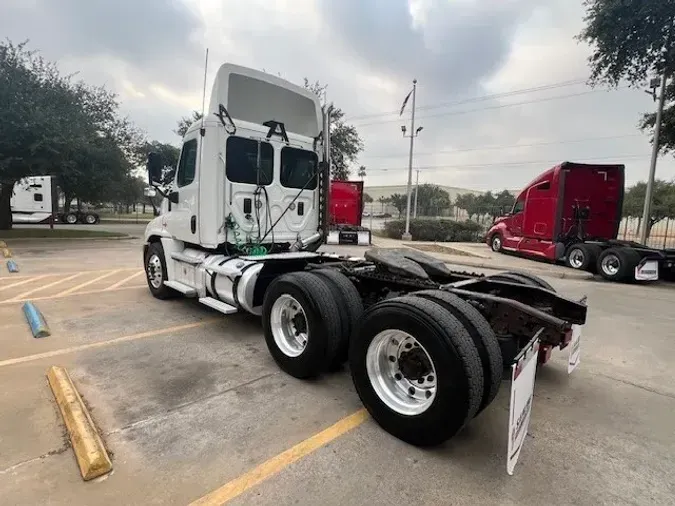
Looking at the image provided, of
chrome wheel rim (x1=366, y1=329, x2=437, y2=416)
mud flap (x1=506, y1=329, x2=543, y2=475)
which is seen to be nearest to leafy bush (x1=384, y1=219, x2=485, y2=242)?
chrome wheel rim (x1=366, y1=329, x2=437, y2=416)

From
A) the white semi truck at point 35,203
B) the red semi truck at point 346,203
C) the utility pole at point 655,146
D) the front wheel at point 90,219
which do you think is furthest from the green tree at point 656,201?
the front wheel at point 90,219

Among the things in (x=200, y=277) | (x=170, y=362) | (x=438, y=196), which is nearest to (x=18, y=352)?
(x=170, y=362)

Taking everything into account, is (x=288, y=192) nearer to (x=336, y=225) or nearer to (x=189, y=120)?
(x=336, y=225)

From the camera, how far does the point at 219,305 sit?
4844 mm

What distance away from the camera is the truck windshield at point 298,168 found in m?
5.76

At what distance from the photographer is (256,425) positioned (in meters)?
2.87

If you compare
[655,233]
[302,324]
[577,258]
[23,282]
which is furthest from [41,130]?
[655,233]

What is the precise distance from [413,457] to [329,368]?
50.5 inches

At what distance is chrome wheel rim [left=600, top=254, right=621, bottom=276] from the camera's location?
9891mm

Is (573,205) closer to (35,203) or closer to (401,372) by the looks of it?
(401,372)

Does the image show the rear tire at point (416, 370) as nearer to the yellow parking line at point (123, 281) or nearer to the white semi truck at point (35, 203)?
the yellow parking line at point (123, 281)

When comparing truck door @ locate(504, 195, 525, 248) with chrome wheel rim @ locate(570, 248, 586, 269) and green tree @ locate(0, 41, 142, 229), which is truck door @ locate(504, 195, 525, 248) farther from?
green tree @ locate(0, 41, 142, 229)

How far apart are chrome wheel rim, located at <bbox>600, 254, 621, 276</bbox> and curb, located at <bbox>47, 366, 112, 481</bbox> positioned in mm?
11333

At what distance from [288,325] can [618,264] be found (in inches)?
378
